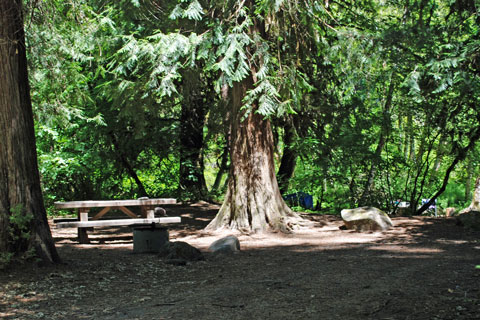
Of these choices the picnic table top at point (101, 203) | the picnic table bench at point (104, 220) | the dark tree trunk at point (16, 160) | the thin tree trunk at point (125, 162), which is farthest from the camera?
the thin tree trunk at point (125, 162)

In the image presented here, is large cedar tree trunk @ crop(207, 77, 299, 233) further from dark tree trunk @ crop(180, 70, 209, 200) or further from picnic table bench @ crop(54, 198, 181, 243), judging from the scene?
dark tree trunk @ crop(180, 70, 209, 200)

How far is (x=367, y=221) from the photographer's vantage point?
11.1 meters

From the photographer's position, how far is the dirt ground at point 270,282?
480 cm

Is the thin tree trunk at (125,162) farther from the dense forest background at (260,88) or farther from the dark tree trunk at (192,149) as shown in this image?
the dark tree trunk at (192,149)

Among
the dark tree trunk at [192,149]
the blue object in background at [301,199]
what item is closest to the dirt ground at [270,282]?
Answer: the blue object in background at [301,199]

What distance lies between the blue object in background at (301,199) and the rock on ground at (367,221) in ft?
15.2

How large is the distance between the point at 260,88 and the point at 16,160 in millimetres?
4853

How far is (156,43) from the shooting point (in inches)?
412

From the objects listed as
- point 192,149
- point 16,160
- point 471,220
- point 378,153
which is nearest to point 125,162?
point 192,149

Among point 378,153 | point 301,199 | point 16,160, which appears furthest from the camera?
point 301,199

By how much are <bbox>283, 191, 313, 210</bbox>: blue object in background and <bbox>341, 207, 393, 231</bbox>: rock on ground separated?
463cm

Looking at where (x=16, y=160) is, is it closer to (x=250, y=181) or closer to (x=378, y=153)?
(x=250, y=181)

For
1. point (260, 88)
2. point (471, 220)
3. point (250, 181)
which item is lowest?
point (471, 220)

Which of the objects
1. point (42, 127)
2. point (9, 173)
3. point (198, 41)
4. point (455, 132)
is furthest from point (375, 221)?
point (42, 127)
